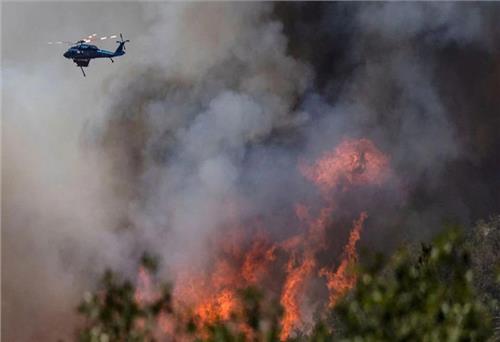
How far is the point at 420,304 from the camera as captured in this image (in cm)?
2247

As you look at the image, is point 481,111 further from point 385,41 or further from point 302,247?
point 302,247

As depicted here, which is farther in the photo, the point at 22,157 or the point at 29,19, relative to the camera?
the point at 29,19

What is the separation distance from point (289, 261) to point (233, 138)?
30.3 feet

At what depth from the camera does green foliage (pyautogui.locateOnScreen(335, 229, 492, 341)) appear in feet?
70.7

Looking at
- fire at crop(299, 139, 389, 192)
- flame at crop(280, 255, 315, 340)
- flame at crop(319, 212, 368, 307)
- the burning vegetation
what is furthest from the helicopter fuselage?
flame at crop(319, 212, 368, 307)

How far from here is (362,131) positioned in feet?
257

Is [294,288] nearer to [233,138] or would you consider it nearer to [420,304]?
[233,138]

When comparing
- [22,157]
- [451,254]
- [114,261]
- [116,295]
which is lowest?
[116,295]

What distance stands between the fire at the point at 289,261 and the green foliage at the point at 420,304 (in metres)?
47.0

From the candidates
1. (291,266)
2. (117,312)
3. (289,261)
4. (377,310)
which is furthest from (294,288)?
(377,310)

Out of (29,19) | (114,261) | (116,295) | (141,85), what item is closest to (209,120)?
(141,85)

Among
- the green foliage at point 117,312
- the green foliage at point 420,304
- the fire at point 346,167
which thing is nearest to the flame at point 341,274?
the fire at point 346,167

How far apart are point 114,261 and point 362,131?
1977cm

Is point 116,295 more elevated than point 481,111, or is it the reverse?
point 481,111
